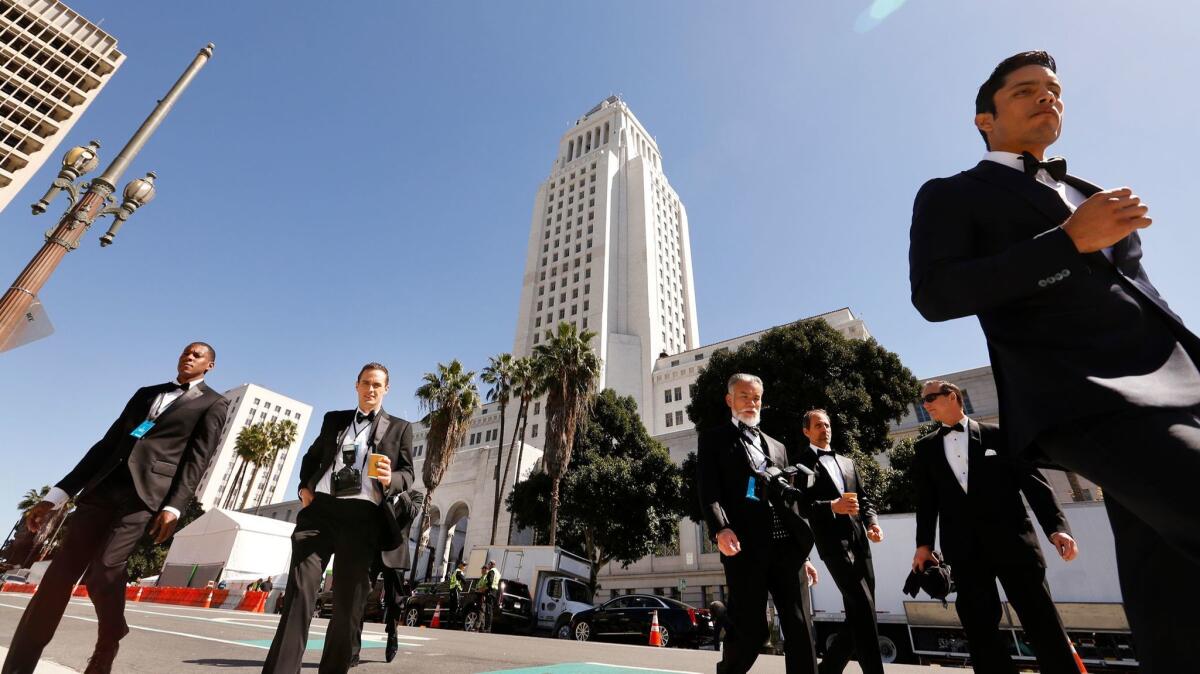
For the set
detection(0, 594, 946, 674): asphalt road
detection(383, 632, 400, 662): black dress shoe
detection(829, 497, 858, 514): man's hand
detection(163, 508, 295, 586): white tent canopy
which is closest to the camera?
detection(829, 497, 858, 514): man's hand

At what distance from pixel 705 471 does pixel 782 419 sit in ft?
71.5

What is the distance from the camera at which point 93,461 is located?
141 inches

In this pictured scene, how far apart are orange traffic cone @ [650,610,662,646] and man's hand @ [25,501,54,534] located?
11.9 metres

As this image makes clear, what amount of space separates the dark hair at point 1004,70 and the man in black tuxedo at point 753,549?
7.51 ft

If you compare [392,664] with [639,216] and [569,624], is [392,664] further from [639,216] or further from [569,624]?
[639,216]

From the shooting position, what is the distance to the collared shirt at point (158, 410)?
11.6 feet

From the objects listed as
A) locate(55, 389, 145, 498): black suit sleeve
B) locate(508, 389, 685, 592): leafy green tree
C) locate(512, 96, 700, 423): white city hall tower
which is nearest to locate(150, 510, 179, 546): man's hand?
locate(55, 389, 145, 498): black suit sleeve

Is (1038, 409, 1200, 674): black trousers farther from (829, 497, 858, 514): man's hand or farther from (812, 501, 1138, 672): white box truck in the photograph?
(812, 501, 1138, 672): white box truck

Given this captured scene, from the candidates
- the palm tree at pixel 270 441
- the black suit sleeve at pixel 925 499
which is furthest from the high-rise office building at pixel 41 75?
the black suit sleeve at pixel 925 499

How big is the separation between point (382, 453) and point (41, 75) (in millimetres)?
65125

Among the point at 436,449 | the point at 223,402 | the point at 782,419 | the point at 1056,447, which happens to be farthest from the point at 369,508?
the point at 436,449

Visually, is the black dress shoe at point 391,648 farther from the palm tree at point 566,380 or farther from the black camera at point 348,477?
the palm tree at point 566,380

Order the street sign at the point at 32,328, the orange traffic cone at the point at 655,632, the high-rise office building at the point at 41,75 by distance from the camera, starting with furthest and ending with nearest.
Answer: the high-rise office building at the point at 41,75
the orange traffic cone at the point at 655,632
the street sign at the point at 32,328

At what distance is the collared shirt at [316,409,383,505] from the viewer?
3303 mm
